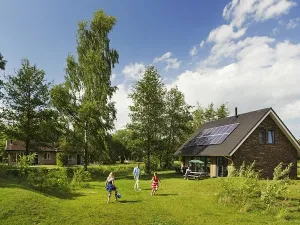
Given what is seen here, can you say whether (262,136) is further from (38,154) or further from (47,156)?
(47,156)

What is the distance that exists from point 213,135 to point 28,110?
23162mm

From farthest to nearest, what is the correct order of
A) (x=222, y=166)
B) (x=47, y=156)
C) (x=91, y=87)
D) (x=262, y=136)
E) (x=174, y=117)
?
1. (x=47, y=156)
2. (x=174, y=117)
3. (x=91, y=87)
4. (x=262, y=136)
5. (x=222, y=166)

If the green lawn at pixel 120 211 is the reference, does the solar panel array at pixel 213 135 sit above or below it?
above

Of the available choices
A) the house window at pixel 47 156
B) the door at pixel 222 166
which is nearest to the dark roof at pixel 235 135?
the door at pixel 222 166

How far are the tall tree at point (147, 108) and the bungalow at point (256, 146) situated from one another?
9.89 meters

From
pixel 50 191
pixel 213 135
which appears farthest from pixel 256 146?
pixel 50 191

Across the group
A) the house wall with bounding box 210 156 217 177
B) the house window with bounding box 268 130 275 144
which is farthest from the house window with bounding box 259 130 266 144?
the house wall with bounding box 210 156 217 177

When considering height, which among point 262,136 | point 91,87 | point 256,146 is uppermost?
point 91,87

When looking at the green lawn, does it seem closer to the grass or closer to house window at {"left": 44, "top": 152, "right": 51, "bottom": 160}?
the grass

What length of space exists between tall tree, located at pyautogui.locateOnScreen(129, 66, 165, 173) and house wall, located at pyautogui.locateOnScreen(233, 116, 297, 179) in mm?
14962

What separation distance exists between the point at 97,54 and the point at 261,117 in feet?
68.3

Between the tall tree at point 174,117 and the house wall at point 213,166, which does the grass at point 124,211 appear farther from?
the tall tree at point 174,117

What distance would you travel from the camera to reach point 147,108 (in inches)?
1663

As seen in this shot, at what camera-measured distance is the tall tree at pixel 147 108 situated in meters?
42.2
